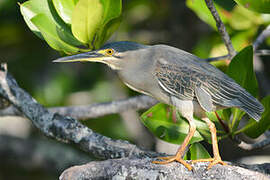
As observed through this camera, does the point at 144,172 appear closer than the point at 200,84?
Yes

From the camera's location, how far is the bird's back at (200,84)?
2.85 metres

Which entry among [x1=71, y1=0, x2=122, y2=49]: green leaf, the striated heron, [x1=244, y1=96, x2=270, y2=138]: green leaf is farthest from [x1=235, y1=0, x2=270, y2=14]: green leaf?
[x1=71, y1=0, x2=122, y2=49]: green leaf

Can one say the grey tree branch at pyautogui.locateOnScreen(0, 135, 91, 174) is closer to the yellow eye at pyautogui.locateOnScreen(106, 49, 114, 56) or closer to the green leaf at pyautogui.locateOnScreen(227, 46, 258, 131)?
the yellow eye at pyautogui.locateOnScreen(106, 49, 114, 56)

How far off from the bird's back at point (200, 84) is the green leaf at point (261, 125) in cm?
15

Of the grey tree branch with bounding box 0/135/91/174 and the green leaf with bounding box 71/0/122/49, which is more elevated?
the green leaf with bounding box 71/0/122/49

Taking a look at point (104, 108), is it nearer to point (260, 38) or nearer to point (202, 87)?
point (202, 87)

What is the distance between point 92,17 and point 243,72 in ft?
3.76

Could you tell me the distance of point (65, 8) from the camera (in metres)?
2.95

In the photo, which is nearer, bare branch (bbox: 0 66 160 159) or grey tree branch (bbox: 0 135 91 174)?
bare branch (bbox: 0 66 160 159)

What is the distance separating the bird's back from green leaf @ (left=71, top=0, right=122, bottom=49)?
1.46ft

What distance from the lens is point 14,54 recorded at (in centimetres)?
562

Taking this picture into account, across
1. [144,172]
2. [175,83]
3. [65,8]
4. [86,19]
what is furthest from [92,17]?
[144,172]

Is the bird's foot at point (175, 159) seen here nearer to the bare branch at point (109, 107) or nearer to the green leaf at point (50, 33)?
the green leaf at point (50, 33)

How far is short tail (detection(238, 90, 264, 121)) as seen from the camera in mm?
2771
